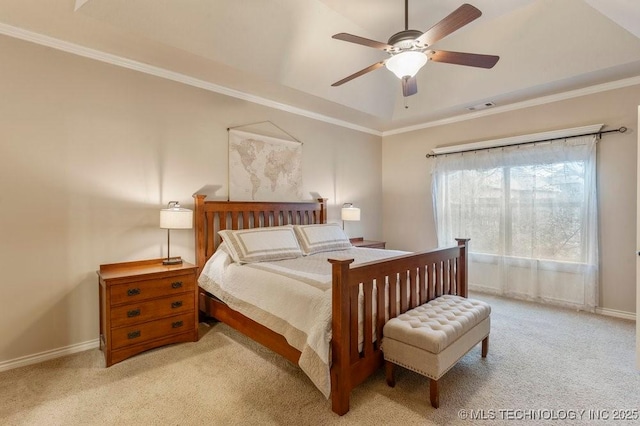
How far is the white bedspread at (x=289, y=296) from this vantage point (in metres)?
1.90

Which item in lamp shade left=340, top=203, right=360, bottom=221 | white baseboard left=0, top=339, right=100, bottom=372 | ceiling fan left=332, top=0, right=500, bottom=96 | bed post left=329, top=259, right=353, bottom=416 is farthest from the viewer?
lamp shade left=340, top=203, right=360, bottom=221

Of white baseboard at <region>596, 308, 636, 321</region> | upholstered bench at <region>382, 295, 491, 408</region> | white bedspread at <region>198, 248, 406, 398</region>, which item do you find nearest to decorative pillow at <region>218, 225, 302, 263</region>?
white bedspread at <region>198, 248, 406, 398</region>

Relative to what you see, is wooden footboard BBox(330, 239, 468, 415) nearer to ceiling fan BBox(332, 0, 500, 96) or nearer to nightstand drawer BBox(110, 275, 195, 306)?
ceiling fan BBox(332, 0, 500, 96)

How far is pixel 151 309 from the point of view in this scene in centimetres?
265

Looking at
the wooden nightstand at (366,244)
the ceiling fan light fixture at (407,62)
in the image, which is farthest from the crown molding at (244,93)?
the ceiling fan light fixture at (407,62)

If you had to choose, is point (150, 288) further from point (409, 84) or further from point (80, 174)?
point (409, 84)

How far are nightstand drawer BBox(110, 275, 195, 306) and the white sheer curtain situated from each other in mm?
3702

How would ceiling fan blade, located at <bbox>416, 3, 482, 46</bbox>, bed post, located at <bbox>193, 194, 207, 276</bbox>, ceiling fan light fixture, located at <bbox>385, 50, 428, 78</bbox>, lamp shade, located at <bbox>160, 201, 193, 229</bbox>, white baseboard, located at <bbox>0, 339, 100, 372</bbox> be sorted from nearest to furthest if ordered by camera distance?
1. ceiling fan blade, located at <bbox>416, 3, 482, 46</bbox>
2. ceiling fan light fixture, located at <bbox>385, 50, 428, 78</bbox>
3. white baseboard, located at <bbox>0, 339, 100, 372</bbox>
4. lamp shade, located at <bbox>160, 201, 193, 229</bbox>
5. bed post, located at <bbox>193, 194, 207, 276</bbox>

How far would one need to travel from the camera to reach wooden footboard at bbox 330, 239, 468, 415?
186 centimetres

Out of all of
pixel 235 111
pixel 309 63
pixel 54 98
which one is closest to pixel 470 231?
pixel 309 63

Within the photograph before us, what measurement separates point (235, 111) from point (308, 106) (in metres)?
1.01

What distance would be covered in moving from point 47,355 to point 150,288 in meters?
0.96

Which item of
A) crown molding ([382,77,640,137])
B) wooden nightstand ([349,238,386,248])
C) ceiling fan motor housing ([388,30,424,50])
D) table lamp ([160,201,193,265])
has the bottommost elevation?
wooden nightstand ([349,238,386,248])

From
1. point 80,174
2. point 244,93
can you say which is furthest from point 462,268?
point 80,174
